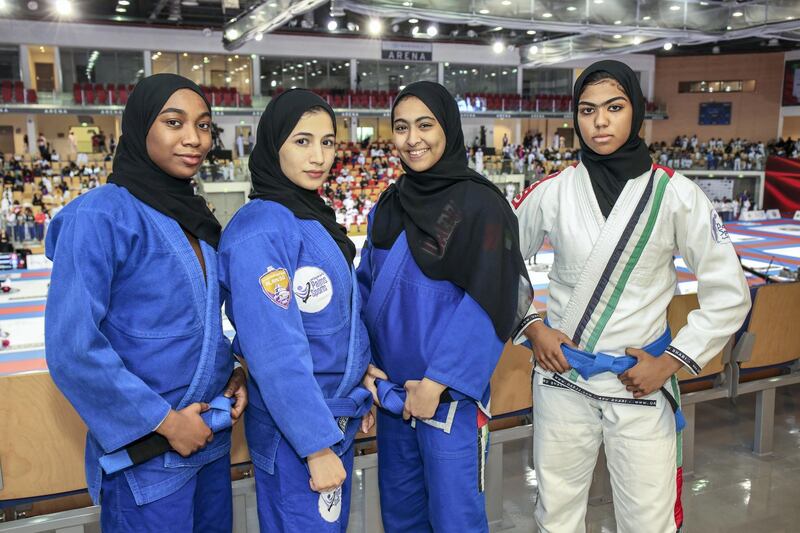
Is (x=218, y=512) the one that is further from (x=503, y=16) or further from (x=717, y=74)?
(x=717, y=74)

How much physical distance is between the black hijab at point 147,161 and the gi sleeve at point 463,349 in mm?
700

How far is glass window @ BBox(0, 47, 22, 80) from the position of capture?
20.4 meters

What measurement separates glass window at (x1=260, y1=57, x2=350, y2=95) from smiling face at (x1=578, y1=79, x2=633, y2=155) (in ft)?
75.6

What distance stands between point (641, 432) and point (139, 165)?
5.23 feet

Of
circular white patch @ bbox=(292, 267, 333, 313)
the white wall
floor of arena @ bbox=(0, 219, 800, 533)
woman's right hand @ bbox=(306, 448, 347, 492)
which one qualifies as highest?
the white wall

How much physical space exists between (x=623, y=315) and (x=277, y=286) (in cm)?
107

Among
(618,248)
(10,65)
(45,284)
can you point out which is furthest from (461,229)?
(10,65)

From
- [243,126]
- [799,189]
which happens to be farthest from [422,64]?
[799,189]

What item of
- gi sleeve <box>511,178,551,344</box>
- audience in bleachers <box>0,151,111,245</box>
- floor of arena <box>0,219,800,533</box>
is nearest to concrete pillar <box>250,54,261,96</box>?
audience in bleachers <box>0,151,111,245</box>

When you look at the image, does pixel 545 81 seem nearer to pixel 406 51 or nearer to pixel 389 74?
pixel 406 51

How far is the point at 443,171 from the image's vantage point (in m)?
1.79

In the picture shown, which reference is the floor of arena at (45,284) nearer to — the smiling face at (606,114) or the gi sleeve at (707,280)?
the gi sleeve at (707,280)

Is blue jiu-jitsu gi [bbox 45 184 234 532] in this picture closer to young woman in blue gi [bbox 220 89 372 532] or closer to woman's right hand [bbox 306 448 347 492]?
young woman in blue gi [bbox 220 89 372 532]

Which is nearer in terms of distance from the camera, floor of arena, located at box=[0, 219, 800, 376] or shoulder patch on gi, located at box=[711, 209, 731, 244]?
shoulder patch on gi, located at box=[711, 209, 731, 244]
